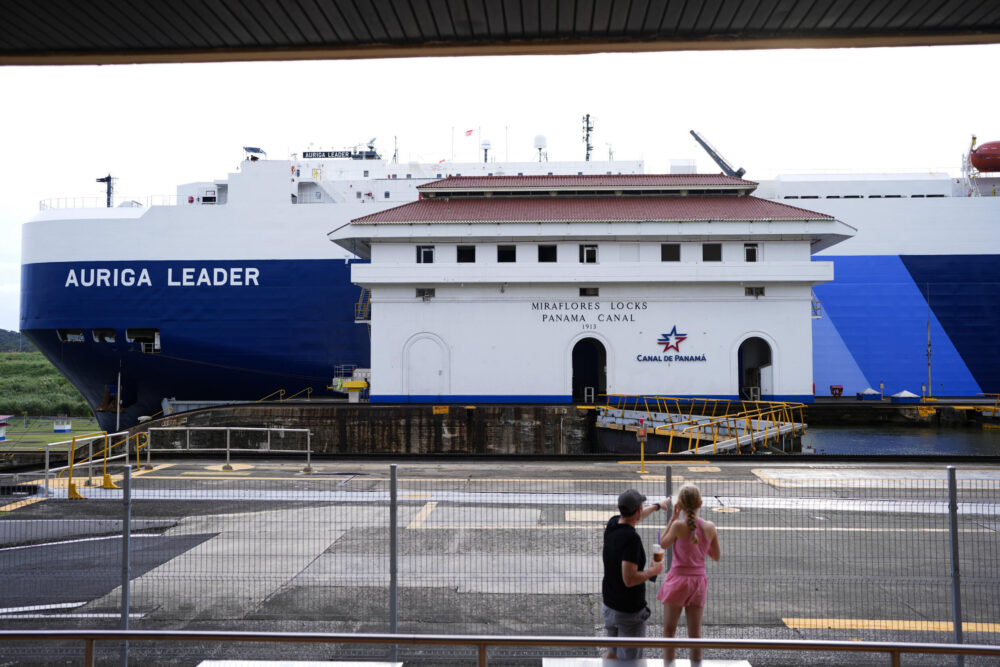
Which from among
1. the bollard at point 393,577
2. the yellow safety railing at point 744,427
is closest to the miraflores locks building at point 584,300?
the yellow safety railing at point 744,427

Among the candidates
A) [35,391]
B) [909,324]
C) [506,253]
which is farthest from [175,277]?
[35,391]

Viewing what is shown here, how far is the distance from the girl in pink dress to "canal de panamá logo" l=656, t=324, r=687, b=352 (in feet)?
67.1

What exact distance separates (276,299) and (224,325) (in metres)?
2.58

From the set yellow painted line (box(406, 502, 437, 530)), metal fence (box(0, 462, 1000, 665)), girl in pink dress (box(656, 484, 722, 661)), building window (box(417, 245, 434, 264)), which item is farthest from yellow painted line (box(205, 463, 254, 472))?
building window (box(417, 245, 434, 264))

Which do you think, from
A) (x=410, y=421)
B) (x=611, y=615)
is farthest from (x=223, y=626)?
(x=410, y=421)

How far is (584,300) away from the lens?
2511 centimetres

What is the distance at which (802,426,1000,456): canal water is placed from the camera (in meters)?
19.9

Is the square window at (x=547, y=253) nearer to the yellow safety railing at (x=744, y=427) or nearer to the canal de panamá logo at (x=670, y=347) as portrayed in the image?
the canal de panamá logo at (x=670, y=347)

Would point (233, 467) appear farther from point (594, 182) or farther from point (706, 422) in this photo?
point (594, 182)

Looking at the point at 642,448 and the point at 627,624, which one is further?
the point at 642,448

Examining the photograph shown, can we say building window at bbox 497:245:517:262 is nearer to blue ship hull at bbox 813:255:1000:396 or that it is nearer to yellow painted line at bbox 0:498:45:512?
blue ship hull at bbox 813:255:1000:396

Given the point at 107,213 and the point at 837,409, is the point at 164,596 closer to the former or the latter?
the point at 837,409

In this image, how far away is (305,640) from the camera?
3.93m

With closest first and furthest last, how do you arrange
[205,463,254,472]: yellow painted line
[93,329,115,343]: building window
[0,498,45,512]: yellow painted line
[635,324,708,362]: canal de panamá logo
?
[0,498,45,512]: yellow painted line → [205,463,254,472]: yellow painted line → [635,324,708,362]: canal de panamá logo → [93,329,115,343]: building window
